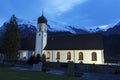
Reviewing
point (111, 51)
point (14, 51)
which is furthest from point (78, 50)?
point (111, 51)

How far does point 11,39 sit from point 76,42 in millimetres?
16760

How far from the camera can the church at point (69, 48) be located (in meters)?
51.3

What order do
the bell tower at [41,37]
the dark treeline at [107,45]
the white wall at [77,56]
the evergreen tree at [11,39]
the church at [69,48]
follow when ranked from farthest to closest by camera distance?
1. the dark treeline at [107,45]
2. the bell tower at [41,37]
3. the church at [69,48]
4. the white wall at [77,56]
5. the evergreen tree at [11,39]

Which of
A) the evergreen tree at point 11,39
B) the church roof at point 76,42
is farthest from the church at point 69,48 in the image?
the evergreen tree at point 11,39

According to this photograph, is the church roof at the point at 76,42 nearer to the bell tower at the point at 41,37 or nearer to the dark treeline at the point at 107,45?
the bell tower at the point at 41,37

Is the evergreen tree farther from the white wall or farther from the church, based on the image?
the white wall

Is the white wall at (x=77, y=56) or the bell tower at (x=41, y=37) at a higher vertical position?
the bell tower at (x=41, y=37)

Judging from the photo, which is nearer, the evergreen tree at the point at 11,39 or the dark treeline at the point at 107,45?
the evergreen tree at the point at 11,39

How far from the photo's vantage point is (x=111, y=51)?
8925cm

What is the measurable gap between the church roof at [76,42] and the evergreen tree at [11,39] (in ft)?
33.0

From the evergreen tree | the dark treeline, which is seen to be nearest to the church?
the dark treeline

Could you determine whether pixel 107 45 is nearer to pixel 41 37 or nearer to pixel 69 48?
pixel 69 48

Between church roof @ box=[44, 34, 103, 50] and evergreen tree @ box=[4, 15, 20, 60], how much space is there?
10.0 m

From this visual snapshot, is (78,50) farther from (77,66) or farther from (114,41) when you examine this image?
(114,41)
